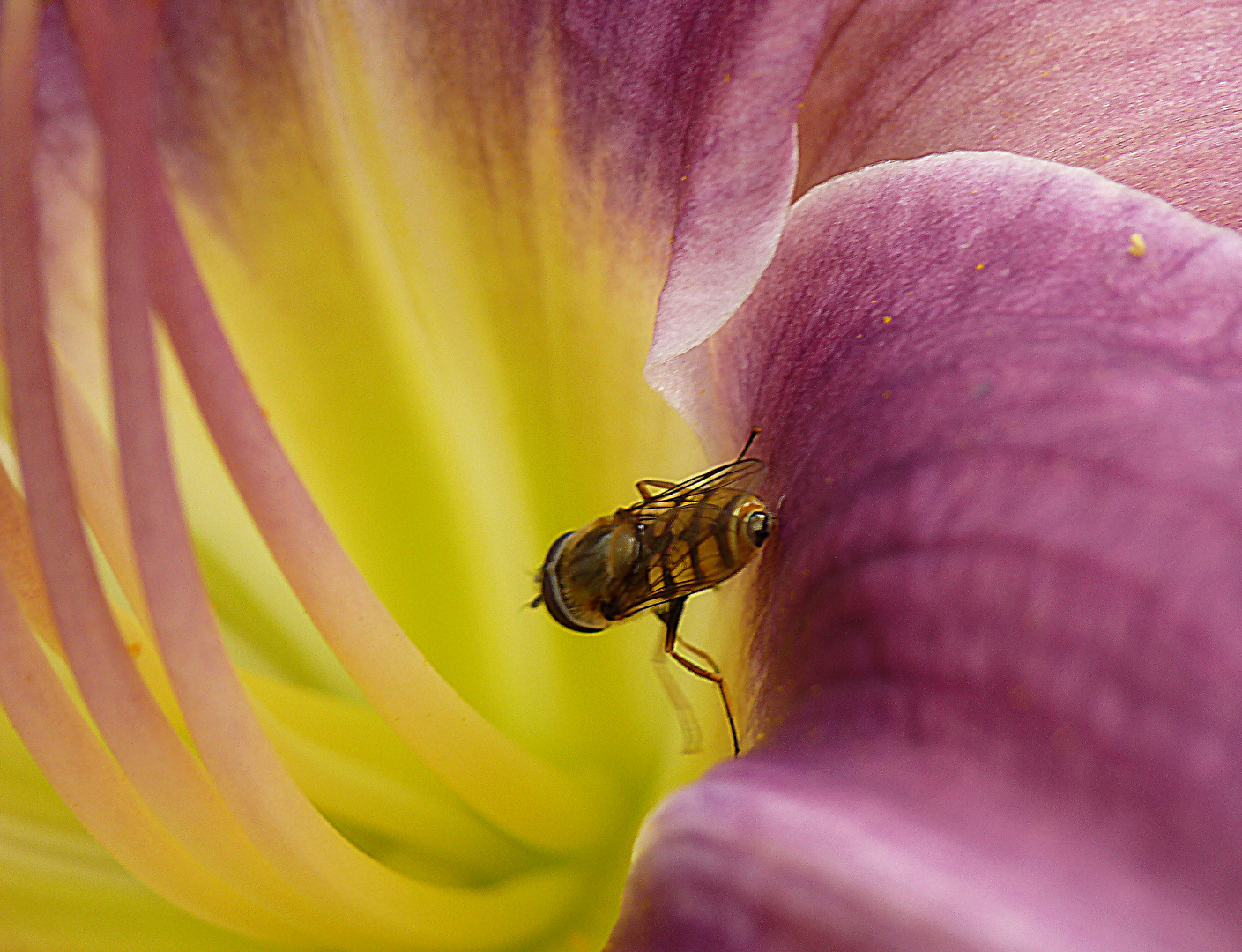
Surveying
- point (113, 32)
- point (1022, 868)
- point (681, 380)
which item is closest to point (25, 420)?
point (113, 32)

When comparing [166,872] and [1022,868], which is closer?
[1022,868]

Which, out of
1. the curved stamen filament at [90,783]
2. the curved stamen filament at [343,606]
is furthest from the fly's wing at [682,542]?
the curved stamen filament at [90,783]

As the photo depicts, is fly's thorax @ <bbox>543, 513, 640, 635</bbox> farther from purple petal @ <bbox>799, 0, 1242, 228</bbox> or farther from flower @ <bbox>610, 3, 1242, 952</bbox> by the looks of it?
purple petal @ <bbox>799, 0, 1242, 228</bbox>

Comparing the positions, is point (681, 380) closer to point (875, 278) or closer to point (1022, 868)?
point (875, 278)

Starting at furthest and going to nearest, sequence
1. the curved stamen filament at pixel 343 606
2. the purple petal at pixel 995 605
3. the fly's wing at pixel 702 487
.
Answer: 1. the fly's wing at pixel 702 487
2. the curved stamen filament at pixel 343 606
3. the purple petal at pixel 995 605

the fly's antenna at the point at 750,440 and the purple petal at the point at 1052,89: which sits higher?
the purple petal at the point at 1052,89

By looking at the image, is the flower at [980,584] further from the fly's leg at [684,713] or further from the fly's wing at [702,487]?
the fly's leg at [684,713]

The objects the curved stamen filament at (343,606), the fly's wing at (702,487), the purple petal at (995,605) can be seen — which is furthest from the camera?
the fly's wing at (702,487)
